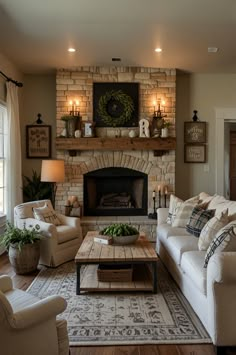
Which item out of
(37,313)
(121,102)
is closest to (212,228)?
(37,313)

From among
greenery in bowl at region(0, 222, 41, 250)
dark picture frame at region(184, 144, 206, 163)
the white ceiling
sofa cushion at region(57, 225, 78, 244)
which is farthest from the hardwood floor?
dark picture frame at region(184, 144, 206, 163)

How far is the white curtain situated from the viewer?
17.4ft

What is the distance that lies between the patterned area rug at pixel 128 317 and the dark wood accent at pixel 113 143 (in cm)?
265

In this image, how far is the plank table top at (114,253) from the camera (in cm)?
337

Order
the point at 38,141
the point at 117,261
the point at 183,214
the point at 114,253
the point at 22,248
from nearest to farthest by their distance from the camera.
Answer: the point at 117,261
the point at 114,253
the point at 22,248
the point at 183,214
the point at 38,141

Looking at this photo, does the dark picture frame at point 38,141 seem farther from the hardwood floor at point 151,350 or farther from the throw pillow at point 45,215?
the hardwood floor at point 151,350

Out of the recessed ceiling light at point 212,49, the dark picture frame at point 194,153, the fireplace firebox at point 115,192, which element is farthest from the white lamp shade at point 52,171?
the recessed ceiling light at point 212,49

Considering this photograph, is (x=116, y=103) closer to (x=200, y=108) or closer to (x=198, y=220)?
(x=200, y=108)

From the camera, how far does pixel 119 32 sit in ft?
14.0

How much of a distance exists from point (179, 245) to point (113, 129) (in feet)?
9.75

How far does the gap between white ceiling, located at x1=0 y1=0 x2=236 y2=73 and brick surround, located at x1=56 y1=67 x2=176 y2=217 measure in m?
0.23

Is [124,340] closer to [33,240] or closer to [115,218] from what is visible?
[33,240]

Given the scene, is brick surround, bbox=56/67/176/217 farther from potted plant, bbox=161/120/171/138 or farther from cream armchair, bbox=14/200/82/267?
cream armchair, bbox=14/200/82/267

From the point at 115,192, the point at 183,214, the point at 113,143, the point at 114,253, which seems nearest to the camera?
the point at 114,253
